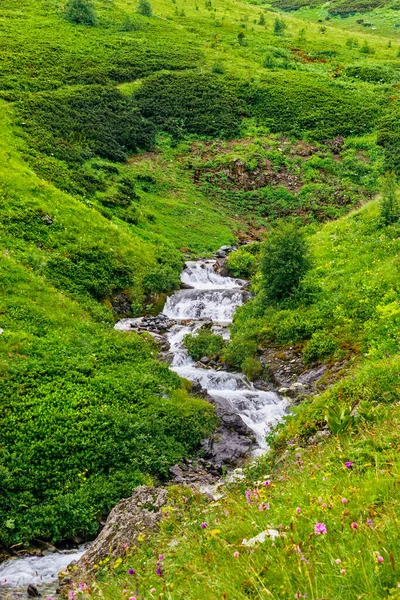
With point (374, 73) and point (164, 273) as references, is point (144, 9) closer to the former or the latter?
point (374, 73)

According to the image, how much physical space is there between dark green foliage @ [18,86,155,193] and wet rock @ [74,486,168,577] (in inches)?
982

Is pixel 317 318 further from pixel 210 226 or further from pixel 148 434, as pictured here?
pixel 210 226

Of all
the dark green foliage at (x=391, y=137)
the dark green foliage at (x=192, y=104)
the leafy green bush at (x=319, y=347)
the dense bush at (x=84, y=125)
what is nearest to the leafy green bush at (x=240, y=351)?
the leafy green bush at (x=319, y=347)

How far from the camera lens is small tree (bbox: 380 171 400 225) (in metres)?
20.8

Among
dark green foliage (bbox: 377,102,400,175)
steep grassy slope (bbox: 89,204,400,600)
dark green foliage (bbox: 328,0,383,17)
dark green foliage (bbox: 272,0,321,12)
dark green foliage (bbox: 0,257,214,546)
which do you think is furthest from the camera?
dark green foliage (bbox: 272,0,321,12)

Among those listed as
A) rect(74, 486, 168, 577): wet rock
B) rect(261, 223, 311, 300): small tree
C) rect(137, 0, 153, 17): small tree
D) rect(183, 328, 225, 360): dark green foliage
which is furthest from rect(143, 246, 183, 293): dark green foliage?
rect(137, 0, 153, 17): small tree

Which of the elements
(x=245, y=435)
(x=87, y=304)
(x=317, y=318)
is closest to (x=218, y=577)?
(x=245, y=435)

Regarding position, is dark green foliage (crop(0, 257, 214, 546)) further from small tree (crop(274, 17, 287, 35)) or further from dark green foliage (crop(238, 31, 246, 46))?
small tree (crop(274, 17, 287, 35))

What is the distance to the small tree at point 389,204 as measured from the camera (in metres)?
20.8

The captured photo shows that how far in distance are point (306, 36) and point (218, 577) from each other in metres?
99.4

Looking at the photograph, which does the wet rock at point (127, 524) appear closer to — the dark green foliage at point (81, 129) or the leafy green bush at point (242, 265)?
the leafy green bush at point (242, 265)

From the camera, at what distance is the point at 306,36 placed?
86.8 metres

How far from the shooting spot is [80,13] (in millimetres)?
68250

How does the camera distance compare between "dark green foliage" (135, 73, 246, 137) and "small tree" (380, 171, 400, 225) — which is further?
"dark green foliage" (135, 73, 246, 137)
